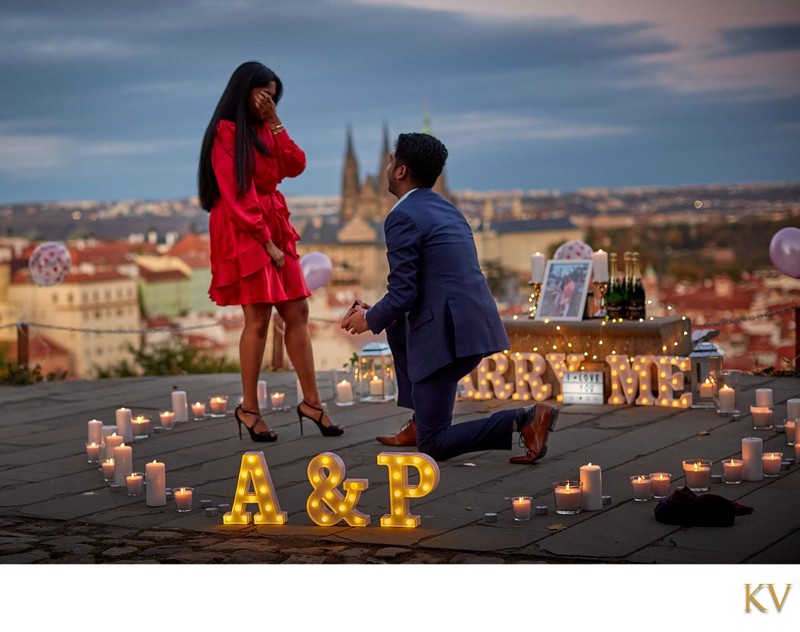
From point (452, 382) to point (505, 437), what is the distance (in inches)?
10.7

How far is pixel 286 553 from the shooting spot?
11.4 ft

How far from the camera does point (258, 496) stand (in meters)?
3.78

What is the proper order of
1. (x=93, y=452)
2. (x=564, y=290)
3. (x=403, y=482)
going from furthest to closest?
1. (x=564, y=290)
2. (x=93, y=452)
3. (x=403, y=482)

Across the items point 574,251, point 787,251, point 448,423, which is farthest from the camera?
point 574,251

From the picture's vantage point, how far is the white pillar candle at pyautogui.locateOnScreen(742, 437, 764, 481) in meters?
4.15

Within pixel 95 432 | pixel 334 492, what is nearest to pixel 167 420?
pixel 95 432

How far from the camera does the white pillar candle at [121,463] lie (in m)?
4.43

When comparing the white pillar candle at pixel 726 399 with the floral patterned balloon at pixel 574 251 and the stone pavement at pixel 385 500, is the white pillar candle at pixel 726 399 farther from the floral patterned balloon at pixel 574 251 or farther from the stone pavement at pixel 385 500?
the floral patterned balloon at pixel 574 251

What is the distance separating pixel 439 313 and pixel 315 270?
3334mm

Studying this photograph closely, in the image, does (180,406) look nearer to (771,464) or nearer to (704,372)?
(704,372)

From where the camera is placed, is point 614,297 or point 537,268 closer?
point 614,297

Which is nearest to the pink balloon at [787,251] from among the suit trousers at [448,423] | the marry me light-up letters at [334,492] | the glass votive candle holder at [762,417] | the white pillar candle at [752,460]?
the glass votive candle holder at [762,417]

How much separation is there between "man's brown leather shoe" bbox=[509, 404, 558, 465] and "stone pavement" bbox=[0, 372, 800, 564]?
2.5 inches
